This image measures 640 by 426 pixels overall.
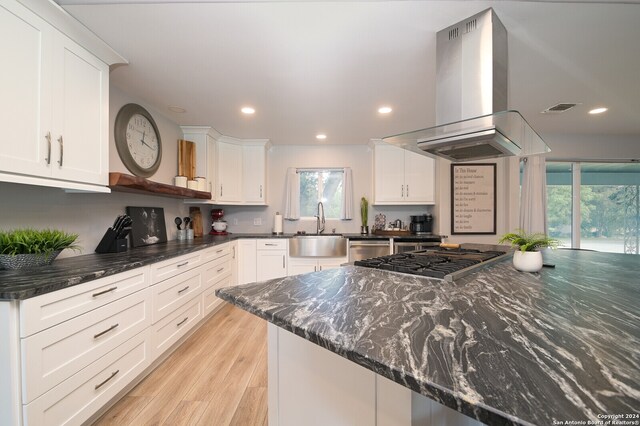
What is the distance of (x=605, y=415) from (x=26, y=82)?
2.36 meters

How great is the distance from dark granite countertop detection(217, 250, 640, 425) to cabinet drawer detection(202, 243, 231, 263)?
190 cm

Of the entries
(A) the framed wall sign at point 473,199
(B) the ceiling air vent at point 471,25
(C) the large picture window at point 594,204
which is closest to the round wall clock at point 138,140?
(B) the ceiling air vent at point 471,25

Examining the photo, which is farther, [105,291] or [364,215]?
[364,215]

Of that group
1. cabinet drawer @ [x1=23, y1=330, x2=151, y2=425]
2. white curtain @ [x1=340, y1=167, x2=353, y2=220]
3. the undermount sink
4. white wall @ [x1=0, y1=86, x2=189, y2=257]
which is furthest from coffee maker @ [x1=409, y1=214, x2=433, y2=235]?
cabinet drawer @ [x1=23, y1=330, x2=151, y2=425]

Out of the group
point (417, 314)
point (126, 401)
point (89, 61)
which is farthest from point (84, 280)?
point (417, 314)

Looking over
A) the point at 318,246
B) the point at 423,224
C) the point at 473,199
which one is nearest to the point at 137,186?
the point at 318,246

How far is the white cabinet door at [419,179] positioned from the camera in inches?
155

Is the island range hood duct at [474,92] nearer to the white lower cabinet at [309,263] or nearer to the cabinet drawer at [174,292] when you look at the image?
the cabinet drawer at [174,292]

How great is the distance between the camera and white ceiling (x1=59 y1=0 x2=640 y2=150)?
1.48m

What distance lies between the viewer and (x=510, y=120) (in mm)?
1301

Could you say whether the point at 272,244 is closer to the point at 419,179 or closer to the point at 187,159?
the point at 187,159

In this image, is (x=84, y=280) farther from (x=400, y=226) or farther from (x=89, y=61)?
(x=400, y=226)

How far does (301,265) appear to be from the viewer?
12.4 feet

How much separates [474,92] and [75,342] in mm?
2462
